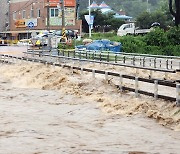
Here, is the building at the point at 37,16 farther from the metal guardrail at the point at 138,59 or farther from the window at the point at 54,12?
the metal guardrail at the point at 138,59

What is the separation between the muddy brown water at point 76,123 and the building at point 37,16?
42.4 m

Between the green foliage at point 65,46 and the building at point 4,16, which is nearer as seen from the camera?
the green foliage at point 65,46

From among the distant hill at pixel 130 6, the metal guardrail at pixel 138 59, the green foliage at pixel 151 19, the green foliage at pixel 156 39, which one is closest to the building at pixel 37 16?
the green foliage at pixel 151 19

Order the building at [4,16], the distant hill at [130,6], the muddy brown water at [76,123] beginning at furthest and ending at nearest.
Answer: the distant hill at [130,6]
the building at [4,16]
the muddy brown water at [76,123]

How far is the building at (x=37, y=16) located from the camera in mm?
68200

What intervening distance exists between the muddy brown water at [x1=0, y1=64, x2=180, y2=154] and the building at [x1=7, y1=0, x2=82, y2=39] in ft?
139

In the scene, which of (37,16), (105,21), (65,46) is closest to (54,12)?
(37,16)

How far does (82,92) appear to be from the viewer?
68.3ft

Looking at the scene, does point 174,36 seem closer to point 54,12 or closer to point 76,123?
point 76,123

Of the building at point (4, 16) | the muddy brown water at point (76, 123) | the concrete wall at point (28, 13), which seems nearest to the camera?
the muddy brown water at point (76, 123)

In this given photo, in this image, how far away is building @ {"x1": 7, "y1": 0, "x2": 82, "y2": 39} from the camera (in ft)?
224

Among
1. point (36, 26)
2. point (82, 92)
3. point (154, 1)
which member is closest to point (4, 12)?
point (36, 26)

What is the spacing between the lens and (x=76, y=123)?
47.8 feet

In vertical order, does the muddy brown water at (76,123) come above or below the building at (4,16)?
below
